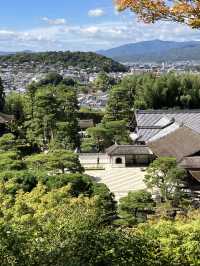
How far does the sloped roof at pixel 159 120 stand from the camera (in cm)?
3038

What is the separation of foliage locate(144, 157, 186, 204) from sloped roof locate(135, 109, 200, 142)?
10347 millimetres

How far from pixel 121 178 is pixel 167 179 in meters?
6.39

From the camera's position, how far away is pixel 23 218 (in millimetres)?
10227

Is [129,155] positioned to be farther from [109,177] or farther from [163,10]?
[163,10]

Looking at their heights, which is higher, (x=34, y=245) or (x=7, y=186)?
(x=34, y=245)

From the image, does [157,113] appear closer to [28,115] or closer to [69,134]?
[69,134]

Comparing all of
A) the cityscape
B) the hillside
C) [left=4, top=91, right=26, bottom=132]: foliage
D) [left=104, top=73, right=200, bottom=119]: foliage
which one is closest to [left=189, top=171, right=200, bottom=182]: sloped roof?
the cityscape

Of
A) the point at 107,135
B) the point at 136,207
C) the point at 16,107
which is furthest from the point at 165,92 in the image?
the point at 136,207

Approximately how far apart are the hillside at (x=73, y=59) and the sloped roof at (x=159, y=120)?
99096 millimetres

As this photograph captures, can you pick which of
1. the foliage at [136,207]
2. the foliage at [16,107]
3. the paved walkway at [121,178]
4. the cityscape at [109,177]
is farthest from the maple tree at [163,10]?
the foliage at [16,107]

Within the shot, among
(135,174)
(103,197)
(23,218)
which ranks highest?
(23,218)

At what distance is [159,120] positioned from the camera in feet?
105

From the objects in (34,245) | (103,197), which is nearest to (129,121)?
(103,197)

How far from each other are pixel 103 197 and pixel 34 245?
26.7 feet
